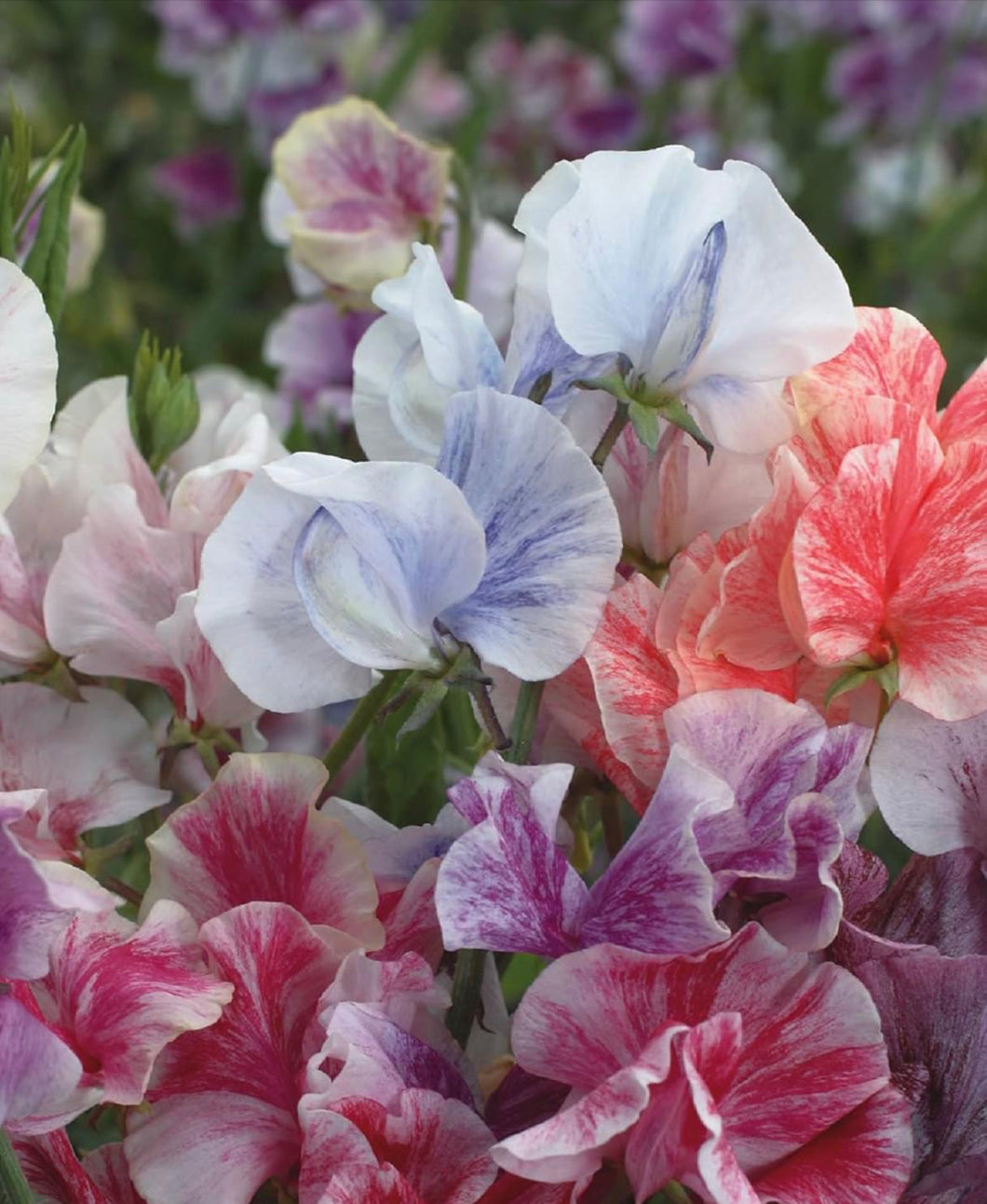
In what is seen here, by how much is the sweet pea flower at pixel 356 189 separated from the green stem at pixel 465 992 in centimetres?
35

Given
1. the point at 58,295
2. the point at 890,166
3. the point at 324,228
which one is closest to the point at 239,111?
the point at 890,166

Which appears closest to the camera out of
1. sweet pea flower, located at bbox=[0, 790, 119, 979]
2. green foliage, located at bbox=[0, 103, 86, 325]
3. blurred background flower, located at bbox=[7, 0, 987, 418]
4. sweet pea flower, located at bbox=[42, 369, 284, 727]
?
sweet pea flower, located at bbox=[0, 790, 119, 979]

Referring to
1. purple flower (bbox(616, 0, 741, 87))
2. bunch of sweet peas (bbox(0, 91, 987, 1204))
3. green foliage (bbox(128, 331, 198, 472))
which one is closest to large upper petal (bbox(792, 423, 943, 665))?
bunch of sweet peas (bbox(0, 91, 987, 1204))

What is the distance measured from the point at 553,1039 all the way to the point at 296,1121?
60mm

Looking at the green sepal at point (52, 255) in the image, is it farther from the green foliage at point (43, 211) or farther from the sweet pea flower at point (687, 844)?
the sweet pea flower at point (687, 844)

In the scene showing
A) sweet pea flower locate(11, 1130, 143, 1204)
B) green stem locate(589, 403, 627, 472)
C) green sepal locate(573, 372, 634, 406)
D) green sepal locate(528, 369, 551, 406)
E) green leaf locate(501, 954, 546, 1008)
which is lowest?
green leaf locate(501, 954, 546, 1008)

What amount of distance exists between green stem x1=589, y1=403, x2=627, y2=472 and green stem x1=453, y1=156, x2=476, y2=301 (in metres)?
0.34

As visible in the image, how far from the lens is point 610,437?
389 mm

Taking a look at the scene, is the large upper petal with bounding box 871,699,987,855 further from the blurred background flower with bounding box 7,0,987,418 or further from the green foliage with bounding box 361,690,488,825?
the blurred background flower with bounding box 7,0,987,418

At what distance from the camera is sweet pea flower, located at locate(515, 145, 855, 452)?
38 cm

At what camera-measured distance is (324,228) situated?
0.68 meters

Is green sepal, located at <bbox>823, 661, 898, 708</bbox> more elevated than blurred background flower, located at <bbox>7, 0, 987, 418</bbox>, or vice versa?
green sepal, located at <bbox>823, 661, 898, 708</bbox>

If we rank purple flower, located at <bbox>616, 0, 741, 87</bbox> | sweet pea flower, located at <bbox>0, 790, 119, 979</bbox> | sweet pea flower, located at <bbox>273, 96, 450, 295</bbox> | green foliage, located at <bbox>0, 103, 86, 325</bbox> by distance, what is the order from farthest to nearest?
purple flower, located at <bbox>616, 0, 741, 87</bbox>, sweet pea flower, located at <bbox>273, 96, 450, 295</bbox>, green foliage, located at <bbox>0, 103, 86, 325</bbox>, sweet pea flower, located at <bbox>0, 790, 119, 979</bbox>

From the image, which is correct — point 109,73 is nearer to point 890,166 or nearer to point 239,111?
point 239,111
